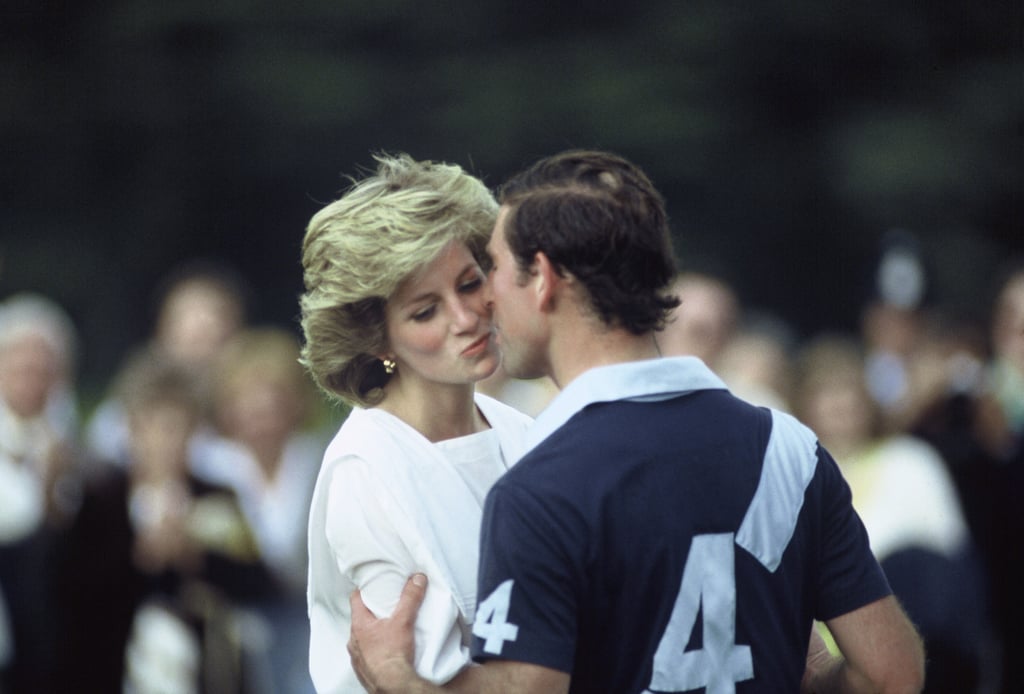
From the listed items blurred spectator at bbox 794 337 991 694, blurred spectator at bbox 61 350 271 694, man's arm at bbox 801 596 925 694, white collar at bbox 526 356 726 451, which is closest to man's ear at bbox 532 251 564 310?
white collar at bbox 526 356 726 451

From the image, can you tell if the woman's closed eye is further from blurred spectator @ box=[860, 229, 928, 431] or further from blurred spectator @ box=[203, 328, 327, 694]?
blurred spectator @ box=[860, 229, 928, 431]

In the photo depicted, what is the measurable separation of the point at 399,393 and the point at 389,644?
556mm

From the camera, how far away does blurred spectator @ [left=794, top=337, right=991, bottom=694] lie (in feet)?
16.5

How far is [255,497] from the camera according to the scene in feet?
19.7

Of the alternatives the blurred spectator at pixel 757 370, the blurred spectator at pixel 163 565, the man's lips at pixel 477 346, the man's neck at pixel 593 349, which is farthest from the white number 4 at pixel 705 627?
the blurred spectator at pixel 757 370

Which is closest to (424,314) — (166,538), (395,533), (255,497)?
(395,533)

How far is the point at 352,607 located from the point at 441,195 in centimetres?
75

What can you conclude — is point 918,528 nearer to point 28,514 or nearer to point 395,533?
point 395,533

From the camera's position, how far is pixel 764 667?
8.03ft

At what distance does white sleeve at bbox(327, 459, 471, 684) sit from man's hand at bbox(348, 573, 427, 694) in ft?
0.07

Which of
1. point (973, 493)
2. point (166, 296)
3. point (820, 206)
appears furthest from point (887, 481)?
point (820, 206)

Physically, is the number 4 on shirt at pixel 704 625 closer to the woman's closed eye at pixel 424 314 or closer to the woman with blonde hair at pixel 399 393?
Result: the woman with blonde hair at pixel 399 393

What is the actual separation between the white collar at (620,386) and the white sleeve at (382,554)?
0.30 meters

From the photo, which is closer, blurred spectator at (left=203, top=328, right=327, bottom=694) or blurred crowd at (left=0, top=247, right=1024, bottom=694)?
blurred crowd at (left=0, top=247, right=1024, bottom=694)
